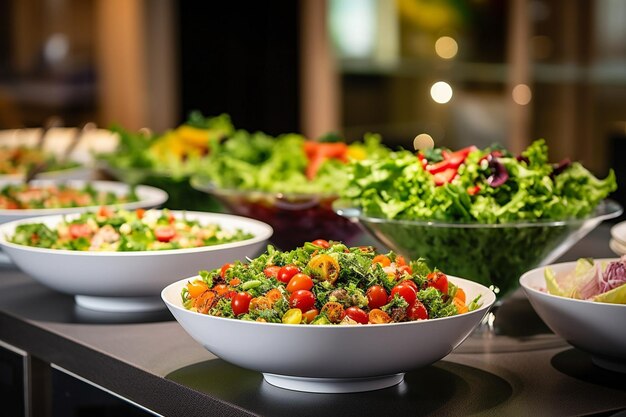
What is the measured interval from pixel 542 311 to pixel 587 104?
11.5ft

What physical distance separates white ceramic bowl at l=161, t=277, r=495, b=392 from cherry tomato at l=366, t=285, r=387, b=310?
0.21 ft

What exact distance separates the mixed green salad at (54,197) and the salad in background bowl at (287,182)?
0.68 ft

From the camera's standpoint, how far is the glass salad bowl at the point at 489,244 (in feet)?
5.42

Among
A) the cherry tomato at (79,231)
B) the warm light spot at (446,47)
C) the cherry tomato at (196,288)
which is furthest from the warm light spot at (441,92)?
the cherry tomato at (196,288)

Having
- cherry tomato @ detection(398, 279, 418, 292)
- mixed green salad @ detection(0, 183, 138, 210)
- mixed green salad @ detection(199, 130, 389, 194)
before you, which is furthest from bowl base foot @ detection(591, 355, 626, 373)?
mixed green salad @ detection(0, 183, 138, 210)

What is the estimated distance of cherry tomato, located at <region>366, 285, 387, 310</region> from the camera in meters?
1.29

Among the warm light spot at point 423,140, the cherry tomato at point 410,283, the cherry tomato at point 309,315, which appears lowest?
the warm light spot at point 423,140

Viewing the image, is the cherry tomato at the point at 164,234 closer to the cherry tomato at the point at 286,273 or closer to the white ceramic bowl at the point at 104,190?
the white ceramic bowl at the point at 104,190

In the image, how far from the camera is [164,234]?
6.13ft

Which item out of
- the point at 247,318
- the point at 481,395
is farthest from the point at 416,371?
the point at 247,318

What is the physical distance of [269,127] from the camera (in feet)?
18.7

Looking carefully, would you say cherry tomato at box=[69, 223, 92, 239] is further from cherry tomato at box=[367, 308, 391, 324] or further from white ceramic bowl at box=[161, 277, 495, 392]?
cherry tomato at box=[367, 308, 391, 324]

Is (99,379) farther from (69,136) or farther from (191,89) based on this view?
(191,89)

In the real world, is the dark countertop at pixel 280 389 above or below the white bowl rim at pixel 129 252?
below
